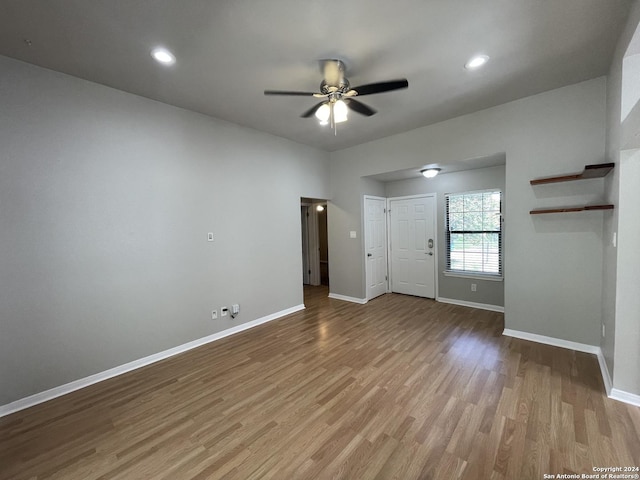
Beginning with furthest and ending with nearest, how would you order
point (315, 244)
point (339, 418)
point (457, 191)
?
point (315, 244) < point (457, 191) < point (339, 418)

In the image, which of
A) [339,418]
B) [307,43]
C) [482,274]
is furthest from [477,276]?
[307,43]

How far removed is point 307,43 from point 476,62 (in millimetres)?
1635

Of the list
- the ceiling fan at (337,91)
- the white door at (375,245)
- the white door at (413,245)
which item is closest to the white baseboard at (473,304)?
the white door at (413,245)

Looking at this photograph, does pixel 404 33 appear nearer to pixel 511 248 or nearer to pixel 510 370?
pixel 511 248

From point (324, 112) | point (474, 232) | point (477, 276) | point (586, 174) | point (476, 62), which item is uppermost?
point (476, 62)

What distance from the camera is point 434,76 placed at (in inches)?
107

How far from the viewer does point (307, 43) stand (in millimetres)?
2189

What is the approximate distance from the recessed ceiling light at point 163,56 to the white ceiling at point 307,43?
66 millimetres

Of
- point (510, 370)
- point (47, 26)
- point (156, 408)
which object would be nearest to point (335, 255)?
point (510, 370)

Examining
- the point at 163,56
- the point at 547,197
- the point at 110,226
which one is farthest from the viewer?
the point at 547,197

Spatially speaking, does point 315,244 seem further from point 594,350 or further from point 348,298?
point 594,350

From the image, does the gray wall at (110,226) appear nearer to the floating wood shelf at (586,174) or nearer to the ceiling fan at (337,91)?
the ceiling fan at (337,91)

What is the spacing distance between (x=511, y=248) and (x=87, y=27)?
484cm

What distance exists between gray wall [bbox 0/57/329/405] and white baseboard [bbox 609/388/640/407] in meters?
4.01
